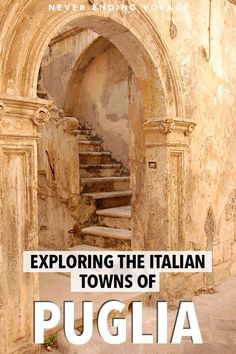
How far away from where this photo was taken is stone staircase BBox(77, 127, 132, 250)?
16.8 feet

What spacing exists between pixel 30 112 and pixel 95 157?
4303mm

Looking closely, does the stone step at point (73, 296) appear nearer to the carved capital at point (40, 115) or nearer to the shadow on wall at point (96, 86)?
the carved capital at point (40, 115)

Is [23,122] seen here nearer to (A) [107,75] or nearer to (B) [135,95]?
(B) [135,95]

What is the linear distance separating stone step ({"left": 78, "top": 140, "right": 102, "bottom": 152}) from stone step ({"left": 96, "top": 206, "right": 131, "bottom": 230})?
1.82 meters

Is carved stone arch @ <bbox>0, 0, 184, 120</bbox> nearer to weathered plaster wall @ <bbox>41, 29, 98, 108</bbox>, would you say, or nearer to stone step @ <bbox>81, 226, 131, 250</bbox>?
stone step @ <bbox>81, 226, 131, 250</bbox>

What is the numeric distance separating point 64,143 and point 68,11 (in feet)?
8.18

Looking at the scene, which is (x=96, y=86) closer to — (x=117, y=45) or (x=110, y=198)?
(x=110, y=198)

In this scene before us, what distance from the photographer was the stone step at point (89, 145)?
707 cm

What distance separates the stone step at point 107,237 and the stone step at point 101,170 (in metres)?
1.17

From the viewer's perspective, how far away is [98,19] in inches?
132

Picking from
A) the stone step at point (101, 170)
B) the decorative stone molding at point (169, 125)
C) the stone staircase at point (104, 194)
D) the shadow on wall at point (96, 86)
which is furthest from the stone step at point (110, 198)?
the decorative stone molding at point (169, 125)

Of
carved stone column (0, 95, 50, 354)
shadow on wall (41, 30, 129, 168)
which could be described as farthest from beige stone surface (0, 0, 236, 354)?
shadow on wall (41, 30, 129, 168)

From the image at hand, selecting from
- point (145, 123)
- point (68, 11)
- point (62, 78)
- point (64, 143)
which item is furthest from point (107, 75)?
point (68, 11)

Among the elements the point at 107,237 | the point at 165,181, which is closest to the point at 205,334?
the point at 165,181
